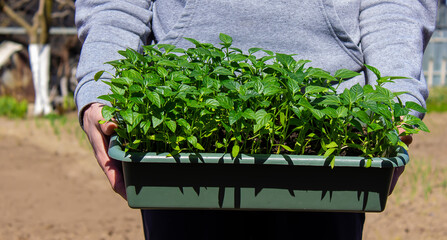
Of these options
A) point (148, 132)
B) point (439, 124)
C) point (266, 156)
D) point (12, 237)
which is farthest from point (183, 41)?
point (439, 124)

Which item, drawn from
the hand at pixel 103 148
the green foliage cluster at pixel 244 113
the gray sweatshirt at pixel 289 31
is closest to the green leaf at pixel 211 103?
the green foliage cluster at pixel 244 113

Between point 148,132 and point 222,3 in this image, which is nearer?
point 148,132

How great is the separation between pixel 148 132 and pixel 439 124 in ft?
21.6

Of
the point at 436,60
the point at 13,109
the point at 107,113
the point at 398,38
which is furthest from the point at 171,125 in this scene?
the point at 436,60

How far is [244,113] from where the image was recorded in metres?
1.00

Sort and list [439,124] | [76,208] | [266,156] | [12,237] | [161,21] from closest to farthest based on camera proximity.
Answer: [266,156] < [161,21] < [12,237] < [76,208] < [439,124]

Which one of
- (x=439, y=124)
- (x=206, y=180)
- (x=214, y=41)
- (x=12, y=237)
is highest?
(x=214, y=41)

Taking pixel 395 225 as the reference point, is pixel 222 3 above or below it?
above

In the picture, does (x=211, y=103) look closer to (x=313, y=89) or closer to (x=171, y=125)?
(x=171, y=125)

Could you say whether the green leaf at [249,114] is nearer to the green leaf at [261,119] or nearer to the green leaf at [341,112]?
the green leaf at [261,119]

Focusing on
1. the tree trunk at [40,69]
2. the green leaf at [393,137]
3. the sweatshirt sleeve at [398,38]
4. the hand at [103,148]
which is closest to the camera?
the green leaf at [393,137]

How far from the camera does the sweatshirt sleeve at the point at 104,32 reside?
133 cm

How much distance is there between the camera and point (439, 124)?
700 centimetres

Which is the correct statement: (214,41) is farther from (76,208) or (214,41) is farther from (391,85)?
(76,208)
